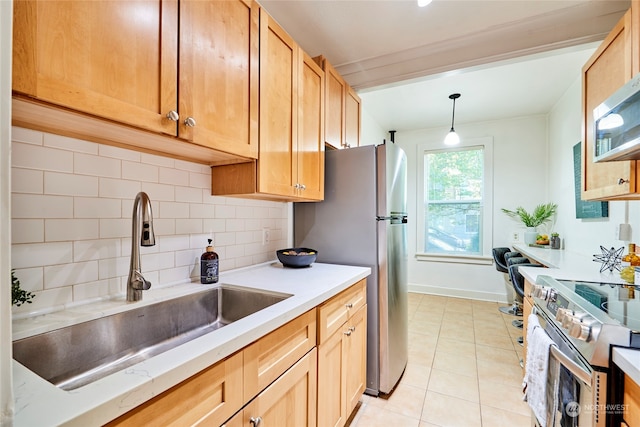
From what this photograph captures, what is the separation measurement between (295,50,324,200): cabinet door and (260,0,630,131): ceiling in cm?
29

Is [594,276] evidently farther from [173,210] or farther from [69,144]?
[69,144]

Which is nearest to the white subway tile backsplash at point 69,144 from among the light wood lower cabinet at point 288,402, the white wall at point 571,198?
the light wood lower cabinet at point 288,402

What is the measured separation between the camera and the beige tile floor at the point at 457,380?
1.76 m

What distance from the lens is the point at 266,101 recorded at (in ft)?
4.67

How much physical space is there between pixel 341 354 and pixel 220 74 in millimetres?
1480

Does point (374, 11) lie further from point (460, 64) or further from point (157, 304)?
point (157, 304)

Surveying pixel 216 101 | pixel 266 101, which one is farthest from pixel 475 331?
pixel 216 101

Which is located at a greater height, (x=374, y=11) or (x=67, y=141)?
(x=374, y=11)

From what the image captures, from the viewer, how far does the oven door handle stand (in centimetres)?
95

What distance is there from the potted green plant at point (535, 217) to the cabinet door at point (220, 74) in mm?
3836

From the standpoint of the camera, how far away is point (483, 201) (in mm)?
4109

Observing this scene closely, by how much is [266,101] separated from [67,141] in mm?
821

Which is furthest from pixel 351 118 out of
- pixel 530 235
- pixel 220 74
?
pixel 530 235

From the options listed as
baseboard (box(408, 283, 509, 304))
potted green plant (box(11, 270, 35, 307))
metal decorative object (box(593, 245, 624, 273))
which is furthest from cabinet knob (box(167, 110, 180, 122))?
baseboard (box(408, 283, 509, 304))
